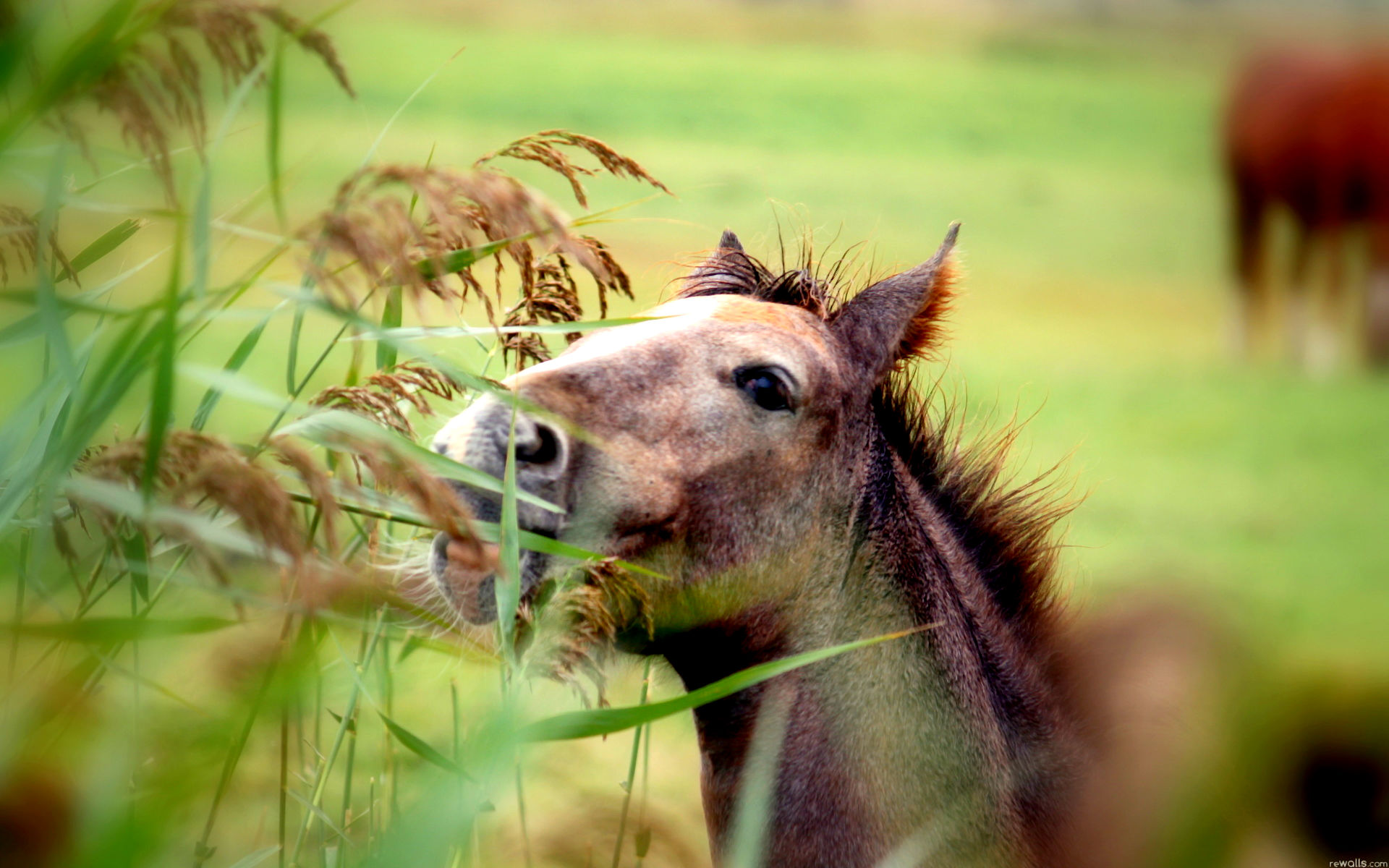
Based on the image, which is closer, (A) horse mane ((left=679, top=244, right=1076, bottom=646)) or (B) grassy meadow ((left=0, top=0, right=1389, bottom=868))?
(B) grassy meadow ((left=0, top=0, right=1389, bottom=868))

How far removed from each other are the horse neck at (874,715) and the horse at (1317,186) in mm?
11186

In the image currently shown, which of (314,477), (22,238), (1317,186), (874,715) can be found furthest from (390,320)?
(1317,186)

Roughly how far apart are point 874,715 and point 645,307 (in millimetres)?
1403

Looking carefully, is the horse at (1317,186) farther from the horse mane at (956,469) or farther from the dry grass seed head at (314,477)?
the dry grass seed head at (314,477)

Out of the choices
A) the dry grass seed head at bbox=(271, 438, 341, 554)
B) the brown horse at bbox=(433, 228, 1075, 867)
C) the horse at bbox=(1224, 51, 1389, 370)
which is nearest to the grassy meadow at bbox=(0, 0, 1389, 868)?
the dry grass seed head at bbox=(271, 438, 341, 554)

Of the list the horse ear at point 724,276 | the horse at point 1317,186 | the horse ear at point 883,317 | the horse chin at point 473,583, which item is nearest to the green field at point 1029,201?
the horse ear at point 724,276

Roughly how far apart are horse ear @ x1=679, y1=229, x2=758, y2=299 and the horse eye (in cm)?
33

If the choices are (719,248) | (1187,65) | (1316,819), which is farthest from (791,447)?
(1187,65)

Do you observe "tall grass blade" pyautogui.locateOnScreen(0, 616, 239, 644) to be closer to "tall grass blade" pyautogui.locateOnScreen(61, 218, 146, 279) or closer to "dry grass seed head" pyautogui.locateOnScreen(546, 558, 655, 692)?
"dry grass seed head" pyautogui.locateOnScreen(546, 558, 655, 692)

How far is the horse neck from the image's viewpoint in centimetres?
196

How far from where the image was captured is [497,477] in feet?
5.54

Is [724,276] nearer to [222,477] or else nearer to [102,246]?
[102,246]

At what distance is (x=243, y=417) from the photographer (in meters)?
7.11

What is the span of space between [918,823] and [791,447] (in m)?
0.67
